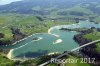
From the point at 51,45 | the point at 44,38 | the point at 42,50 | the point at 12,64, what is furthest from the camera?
the point at 44,38

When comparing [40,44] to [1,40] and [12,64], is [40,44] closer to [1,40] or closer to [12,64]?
[1,40]

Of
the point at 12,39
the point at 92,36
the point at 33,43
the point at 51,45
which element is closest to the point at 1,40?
the point at 12,39

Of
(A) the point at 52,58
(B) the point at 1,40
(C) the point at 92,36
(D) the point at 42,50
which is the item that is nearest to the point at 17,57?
(D) the point at 42,50

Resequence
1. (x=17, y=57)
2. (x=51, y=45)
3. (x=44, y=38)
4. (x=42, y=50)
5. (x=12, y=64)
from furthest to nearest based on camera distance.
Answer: (x=44, y=38), (x=51, y=45), (x=42, y=50), (x=17, y=57), (x=12, y=64)

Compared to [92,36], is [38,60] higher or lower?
higher

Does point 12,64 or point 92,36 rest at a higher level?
point 12,64

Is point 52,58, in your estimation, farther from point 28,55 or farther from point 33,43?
point 33,43

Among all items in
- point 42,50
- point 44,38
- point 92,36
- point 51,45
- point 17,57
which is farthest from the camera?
point 44,38

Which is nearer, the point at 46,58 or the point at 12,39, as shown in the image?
the point at 46,58

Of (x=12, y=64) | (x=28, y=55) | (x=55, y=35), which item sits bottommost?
(x=55, y=35)
